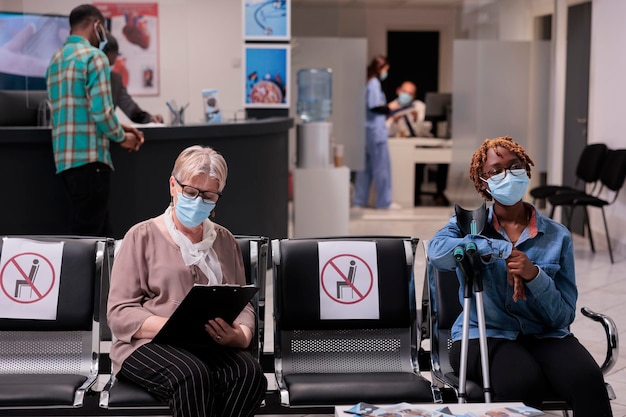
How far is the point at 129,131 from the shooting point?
5988 millimetres

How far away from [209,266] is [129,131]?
2.72 meters

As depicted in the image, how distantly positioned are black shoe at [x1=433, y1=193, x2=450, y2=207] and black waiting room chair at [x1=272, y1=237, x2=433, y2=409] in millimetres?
8888

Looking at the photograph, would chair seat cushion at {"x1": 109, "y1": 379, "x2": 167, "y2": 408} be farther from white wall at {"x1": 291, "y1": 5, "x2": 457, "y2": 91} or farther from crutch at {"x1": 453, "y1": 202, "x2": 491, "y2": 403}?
white wall at {"x1": 291, "y1": 5, "x2": 457, "y2": 91}

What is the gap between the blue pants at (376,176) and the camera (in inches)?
467

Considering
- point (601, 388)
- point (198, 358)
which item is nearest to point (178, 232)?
point (198, 358)

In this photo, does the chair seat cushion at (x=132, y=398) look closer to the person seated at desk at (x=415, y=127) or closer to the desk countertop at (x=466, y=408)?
the desk countertop at (x=466, y=408)

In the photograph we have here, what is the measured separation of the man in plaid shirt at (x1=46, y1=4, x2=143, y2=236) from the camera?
5617 millimetres

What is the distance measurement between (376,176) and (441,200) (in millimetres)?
1325

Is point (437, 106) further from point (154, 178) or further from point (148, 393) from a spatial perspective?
point (148, 393)

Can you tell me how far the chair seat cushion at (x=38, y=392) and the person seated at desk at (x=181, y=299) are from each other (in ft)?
0.59

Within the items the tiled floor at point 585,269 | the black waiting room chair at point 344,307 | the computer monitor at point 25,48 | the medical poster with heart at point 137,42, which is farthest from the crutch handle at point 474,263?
the medical poster with heart at point 137,42

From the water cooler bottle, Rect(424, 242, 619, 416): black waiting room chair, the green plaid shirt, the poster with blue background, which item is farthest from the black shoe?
Rect(424, 242, 619, 416): black waiting room chair

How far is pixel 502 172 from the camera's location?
3.49m

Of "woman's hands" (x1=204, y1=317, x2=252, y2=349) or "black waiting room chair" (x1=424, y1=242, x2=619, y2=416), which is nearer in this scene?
"woman's hands" (x1=204, y1=317, x2=252, y2=349)
